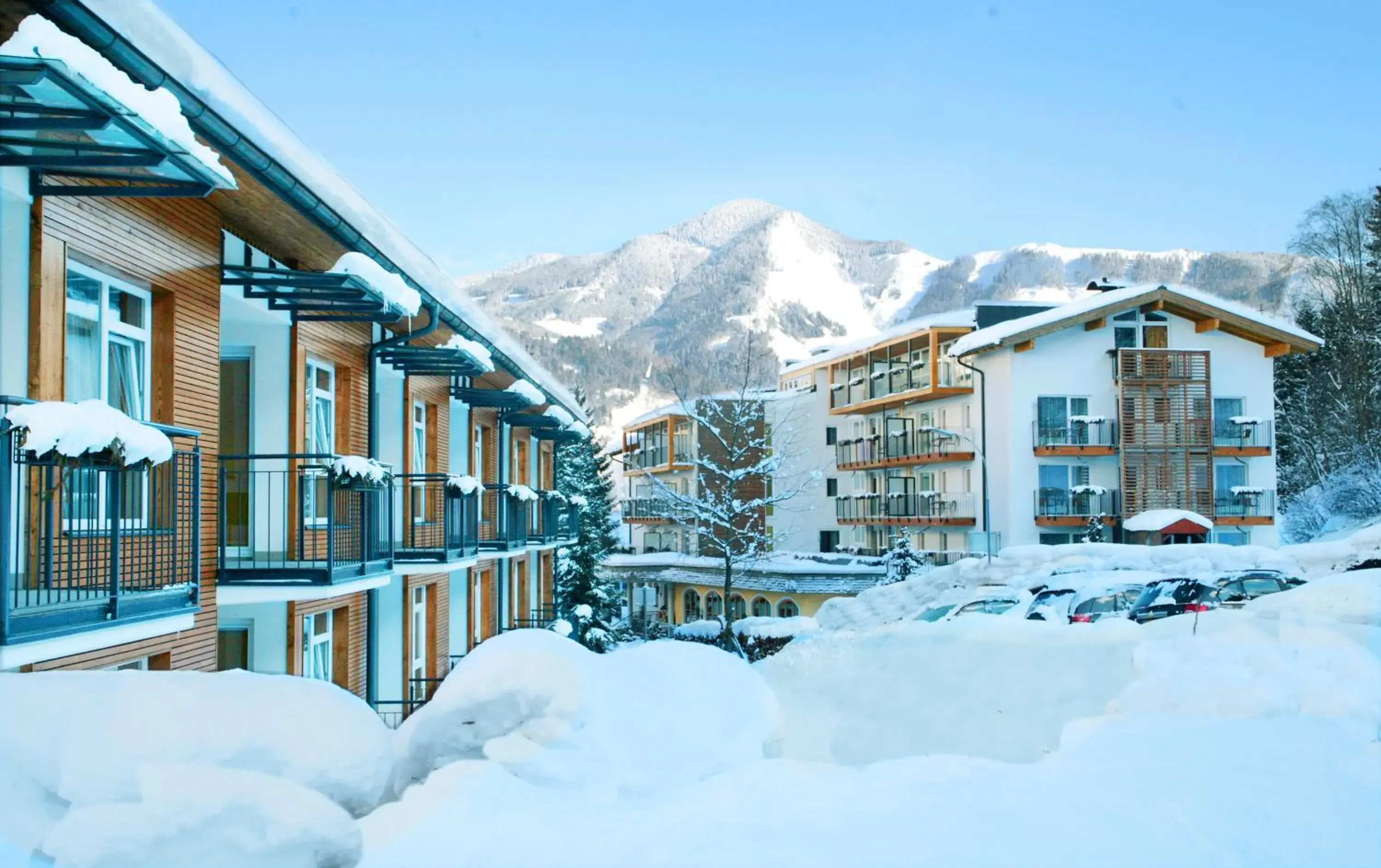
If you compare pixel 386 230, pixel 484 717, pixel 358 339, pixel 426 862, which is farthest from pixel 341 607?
pixel 426 862

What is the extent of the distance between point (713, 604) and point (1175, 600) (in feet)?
120

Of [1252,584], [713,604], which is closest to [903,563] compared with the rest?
[713,604]

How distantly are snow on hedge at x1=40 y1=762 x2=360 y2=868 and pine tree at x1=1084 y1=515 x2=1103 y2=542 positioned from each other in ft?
124

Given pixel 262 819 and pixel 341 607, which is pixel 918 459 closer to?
pixel 341 607

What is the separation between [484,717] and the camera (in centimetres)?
596

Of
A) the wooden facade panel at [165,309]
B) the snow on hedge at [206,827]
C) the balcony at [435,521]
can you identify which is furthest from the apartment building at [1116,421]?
the snow on hedge at [206,827]

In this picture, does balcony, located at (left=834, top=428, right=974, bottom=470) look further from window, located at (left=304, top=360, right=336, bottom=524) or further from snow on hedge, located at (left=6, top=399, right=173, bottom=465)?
snow on hedge, located at (left=6, top=399, right=173, bottom=465)

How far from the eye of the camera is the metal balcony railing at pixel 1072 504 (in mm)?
41438

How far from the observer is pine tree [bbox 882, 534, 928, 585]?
41.6m

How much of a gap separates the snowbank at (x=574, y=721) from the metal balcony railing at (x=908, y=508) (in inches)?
1515

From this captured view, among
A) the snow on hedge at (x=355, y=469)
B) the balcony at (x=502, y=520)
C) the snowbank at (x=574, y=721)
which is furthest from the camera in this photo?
the balcony at (x=502, y=520)

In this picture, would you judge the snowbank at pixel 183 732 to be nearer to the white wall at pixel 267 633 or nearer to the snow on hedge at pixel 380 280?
the snow on hedge at pixel 380 280

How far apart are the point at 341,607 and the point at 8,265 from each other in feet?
25.3

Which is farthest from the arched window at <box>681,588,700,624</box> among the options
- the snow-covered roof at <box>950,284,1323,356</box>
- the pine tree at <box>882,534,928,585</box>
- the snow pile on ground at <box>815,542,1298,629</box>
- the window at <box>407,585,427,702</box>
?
the window at <box>407,585,427,702</box>
